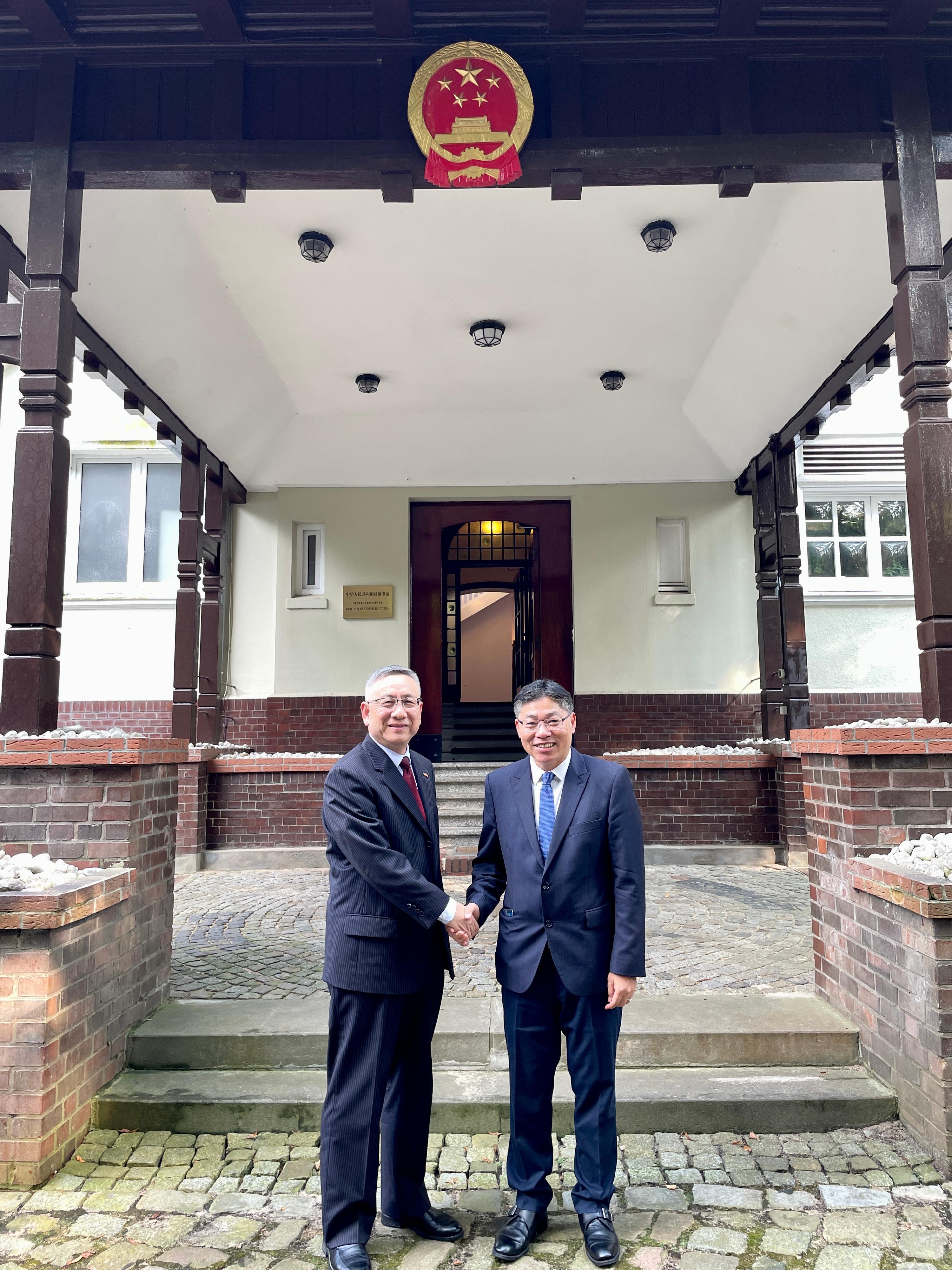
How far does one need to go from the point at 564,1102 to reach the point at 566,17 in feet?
16.4

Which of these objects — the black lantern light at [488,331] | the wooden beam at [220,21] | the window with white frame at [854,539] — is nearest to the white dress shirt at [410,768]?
the wooden beam at [220,21]

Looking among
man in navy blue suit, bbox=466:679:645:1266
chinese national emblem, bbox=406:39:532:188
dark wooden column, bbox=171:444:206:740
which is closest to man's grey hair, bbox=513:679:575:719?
man in navy blue suit, bbox=466:679:645:1266

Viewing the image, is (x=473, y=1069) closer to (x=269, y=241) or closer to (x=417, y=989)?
(x=417, y=989)

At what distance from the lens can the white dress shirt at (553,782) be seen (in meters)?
2.70

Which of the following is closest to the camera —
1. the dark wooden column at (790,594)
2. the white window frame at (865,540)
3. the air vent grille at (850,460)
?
the dark wooden column at (790,594)

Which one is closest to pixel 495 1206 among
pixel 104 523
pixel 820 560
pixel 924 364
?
pixel 924 364

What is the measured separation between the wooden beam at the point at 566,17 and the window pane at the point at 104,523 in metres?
7.95

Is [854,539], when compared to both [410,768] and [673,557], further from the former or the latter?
[410,768]

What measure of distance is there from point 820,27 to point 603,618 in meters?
6.51

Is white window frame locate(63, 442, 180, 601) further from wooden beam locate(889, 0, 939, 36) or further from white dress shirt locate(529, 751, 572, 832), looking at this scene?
white dress shirt locate(529, 751, 572, 832)

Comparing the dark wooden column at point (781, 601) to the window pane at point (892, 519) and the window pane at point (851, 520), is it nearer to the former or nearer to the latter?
the window pane at point (851, 520)

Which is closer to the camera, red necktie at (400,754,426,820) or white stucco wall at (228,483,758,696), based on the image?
red necktie at (400,754,426,820)

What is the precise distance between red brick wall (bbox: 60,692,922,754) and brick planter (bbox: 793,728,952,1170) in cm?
603

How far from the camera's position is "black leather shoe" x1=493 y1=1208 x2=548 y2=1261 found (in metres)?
2.45
